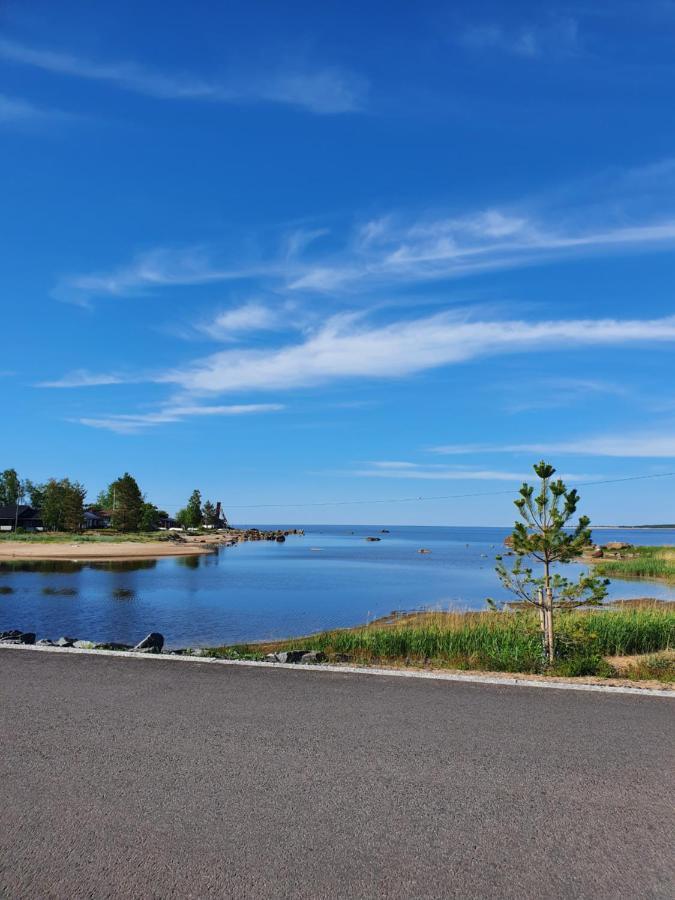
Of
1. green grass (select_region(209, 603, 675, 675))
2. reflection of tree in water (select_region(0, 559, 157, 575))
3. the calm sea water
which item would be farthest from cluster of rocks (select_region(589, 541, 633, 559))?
green grass (select_region(209, 603, 675, 675))

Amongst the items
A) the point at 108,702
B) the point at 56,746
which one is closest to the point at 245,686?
the point at 108,702

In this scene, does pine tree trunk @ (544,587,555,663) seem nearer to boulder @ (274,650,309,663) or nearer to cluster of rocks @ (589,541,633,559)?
boulder @ (274,650,309,663)

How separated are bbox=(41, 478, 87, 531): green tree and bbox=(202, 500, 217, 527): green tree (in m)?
71.1

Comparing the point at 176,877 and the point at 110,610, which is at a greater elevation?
the point at 176,877

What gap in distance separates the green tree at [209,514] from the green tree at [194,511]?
12606 millimetres

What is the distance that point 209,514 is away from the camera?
7431 inches

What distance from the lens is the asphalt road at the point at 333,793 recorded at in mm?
3635

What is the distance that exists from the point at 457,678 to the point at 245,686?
2733 mm

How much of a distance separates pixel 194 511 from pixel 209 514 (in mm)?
21460

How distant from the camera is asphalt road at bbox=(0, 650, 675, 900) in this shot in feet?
11.9

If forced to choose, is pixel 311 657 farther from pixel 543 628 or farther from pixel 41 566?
pixel 41 566

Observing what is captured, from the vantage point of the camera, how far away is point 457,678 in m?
8.20

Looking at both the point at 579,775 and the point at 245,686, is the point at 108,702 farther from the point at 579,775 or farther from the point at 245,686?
the point at 579,775

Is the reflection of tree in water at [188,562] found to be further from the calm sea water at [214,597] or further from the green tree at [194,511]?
the green tree at [194,511]
